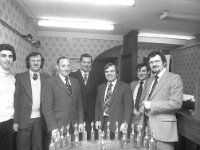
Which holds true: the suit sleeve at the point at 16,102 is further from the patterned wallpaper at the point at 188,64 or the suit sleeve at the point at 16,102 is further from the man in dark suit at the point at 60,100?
the patterned wallpaper at the point at 188,64

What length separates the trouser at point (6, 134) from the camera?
2.19 meters

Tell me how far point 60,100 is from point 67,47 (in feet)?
11.6

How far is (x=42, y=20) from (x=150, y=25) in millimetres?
2489

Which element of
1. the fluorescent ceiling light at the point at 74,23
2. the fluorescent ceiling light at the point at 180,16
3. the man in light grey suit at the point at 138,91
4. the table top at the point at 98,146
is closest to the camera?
the table top at the point at 98,146

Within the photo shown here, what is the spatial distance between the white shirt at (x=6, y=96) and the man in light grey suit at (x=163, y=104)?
1529mm

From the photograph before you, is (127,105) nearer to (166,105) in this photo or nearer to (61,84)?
(166,105)

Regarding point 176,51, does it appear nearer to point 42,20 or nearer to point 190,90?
point 190,90

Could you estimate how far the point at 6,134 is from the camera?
2.26 m

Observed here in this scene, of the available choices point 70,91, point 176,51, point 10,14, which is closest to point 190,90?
point 176,51

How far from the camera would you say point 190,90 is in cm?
557

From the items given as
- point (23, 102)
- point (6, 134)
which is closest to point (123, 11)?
point (23, 102)

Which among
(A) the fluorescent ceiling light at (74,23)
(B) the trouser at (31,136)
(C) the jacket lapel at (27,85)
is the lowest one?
(B) the trouser at (31,136)

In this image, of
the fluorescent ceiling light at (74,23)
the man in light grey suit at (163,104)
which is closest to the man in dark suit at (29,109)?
the man in light grey suit at (163,104)

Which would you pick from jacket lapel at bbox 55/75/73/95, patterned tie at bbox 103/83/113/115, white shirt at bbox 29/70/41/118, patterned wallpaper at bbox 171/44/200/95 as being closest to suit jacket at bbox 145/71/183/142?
patterned tie at bbox 103/83/113/115
